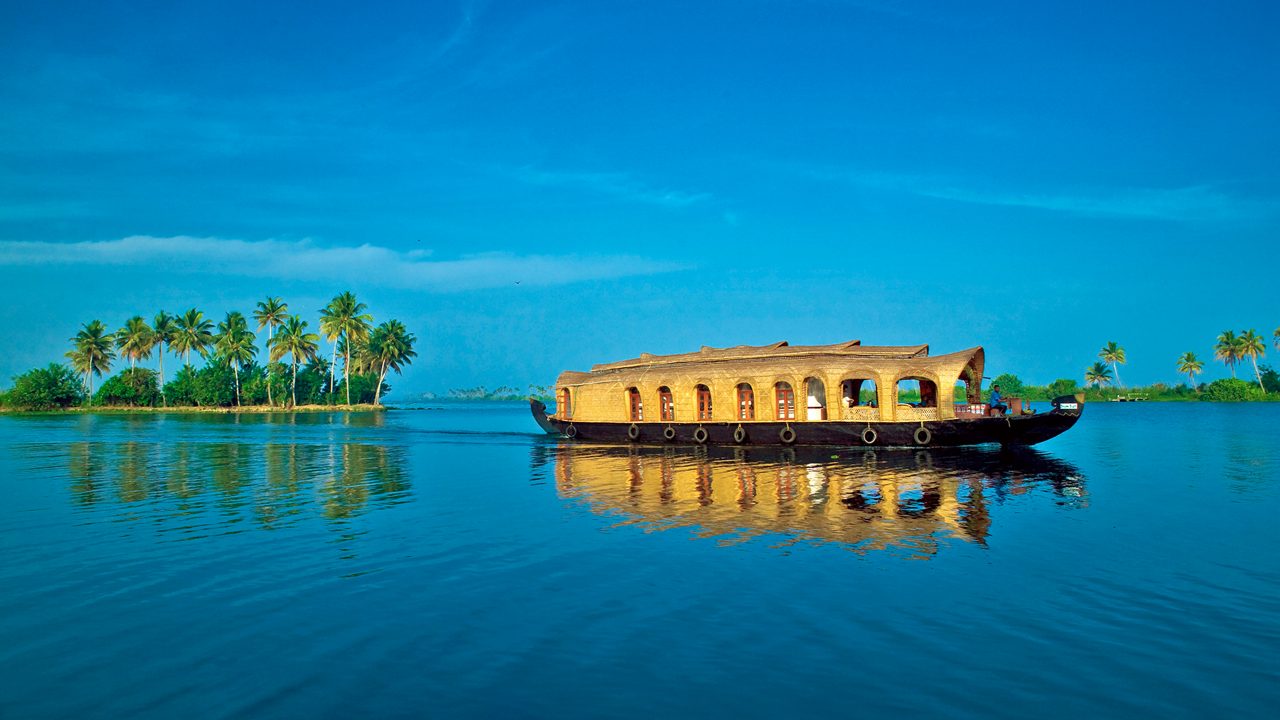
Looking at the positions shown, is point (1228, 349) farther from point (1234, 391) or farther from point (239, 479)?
point (239, 479)

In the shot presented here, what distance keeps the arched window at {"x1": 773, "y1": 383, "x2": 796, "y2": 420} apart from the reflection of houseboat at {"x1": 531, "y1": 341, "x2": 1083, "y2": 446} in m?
0.04

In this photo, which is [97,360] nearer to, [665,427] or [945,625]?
[665,427]

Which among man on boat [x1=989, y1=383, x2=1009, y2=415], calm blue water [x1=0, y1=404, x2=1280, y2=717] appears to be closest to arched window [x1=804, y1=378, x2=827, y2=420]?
man on boat [x1=989, y1=383, x2=1009, y2=415]

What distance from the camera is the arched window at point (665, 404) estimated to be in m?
31.9

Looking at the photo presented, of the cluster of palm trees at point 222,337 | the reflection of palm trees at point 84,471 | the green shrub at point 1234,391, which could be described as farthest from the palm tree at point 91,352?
the green shrub at point 1234,391

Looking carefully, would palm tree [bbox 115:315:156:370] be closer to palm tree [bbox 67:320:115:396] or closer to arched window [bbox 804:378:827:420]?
palm tree [bbox 67:320:115:396]

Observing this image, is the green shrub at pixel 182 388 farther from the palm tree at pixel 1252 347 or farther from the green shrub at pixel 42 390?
the palm tree at pixel 1252 347

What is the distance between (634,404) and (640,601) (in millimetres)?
24947

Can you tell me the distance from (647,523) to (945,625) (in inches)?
248

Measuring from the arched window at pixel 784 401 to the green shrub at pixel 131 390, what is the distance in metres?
84.4

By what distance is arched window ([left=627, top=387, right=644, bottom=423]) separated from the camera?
32.9 meters

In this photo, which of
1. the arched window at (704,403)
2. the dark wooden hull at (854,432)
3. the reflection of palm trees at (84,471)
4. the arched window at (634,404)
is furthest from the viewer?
the arched window at (634,404)

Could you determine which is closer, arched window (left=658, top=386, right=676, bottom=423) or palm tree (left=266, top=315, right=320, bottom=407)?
arched window (left=658, top=386, right=676, bottom=423)

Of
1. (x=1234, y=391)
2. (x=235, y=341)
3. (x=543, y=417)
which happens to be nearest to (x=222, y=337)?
(x=235, y=341)
